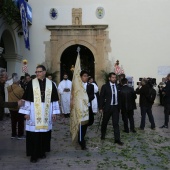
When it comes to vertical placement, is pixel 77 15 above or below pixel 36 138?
above

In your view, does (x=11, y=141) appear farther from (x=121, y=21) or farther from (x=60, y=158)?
(x=121, y=21)

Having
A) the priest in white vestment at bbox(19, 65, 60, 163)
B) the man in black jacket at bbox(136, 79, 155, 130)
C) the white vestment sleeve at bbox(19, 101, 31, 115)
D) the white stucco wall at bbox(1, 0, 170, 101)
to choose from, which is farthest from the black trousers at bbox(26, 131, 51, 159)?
the white stucco wall at bbox(1, 0, 170, 101)

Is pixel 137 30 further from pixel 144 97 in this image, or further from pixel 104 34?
pixel 144 97

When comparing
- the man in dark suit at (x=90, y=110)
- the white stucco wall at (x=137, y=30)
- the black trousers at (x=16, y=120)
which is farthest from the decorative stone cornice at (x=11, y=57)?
the man in dark suit at (x=90, y=110)

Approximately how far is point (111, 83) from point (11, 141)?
2823mm

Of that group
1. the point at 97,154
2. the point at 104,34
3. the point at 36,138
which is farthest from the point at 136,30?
the point at 36,138

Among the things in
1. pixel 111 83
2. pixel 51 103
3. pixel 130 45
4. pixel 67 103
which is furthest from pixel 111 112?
pixel 130 45

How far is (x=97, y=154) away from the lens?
21.5 ft

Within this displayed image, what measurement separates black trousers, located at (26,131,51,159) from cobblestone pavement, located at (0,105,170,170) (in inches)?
6.0

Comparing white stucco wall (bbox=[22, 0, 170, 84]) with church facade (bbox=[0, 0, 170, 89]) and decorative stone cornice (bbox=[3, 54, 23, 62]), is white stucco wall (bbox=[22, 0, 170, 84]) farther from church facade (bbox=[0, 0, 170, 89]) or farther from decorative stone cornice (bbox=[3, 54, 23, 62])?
decorative stone cornice (bbox=[3, 54, 23, 62])

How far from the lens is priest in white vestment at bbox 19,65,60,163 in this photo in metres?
6.00

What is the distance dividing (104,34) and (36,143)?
42.9 ft

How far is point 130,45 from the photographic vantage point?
59.7 feet

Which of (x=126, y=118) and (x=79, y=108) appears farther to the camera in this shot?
(x=126, y=118)
